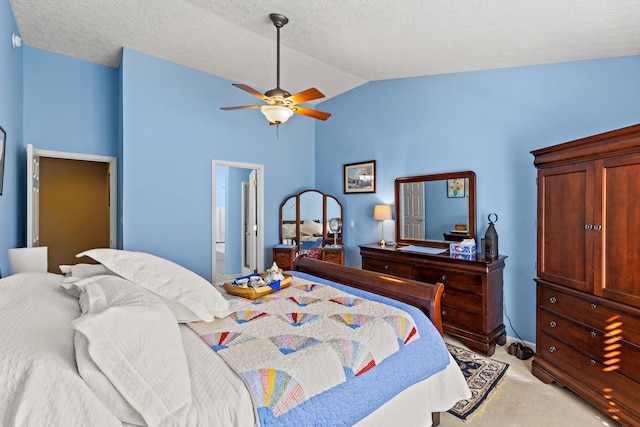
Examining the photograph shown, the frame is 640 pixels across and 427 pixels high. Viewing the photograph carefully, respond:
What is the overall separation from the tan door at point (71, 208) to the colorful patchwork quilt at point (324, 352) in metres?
4.14

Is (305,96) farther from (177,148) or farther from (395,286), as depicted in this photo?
(177,148)

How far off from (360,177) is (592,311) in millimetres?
2934

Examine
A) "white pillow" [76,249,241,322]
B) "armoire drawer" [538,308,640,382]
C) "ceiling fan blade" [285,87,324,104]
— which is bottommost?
"armoire drawer" [538,308,640,382]

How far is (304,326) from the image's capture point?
1.59 m

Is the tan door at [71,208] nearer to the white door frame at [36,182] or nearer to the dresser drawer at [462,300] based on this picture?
the white door frame at [36,182]

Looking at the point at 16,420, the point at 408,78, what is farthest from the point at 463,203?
the point at 16,420

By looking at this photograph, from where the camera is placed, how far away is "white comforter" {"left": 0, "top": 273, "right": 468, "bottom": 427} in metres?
0.78

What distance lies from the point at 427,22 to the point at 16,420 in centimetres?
290

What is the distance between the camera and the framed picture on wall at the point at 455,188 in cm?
344

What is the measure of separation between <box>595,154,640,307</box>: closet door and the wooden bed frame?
103 centimetres

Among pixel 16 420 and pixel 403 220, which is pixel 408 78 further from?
pixel 16 420

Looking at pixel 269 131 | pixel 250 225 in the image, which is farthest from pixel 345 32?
pixel 250 225

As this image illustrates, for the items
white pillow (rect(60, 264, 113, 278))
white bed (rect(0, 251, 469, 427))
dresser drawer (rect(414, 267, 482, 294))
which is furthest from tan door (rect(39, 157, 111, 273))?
dresser drawer (rect(414, 267, 482, 294))

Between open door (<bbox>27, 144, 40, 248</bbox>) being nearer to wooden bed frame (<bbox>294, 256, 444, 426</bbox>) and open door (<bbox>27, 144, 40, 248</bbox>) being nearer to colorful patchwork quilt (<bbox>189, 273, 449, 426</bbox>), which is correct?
colorful patchwork quilt (<bbox>189, 273, 449, 426</bbox>)
